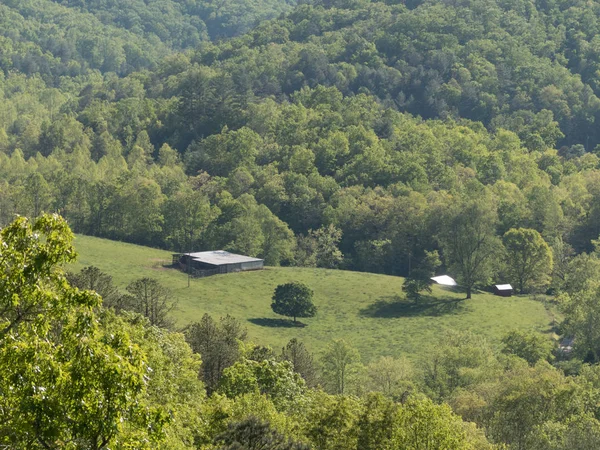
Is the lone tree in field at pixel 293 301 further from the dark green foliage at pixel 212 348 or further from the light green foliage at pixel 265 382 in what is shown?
the light green foliage at pixel 265 382

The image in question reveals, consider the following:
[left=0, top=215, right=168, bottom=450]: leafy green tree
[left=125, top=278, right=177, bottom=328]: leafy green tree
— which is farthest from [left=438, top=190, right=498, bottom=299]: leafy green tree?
[left=0, top=215, right=168, bottom=450]: leafy green tree

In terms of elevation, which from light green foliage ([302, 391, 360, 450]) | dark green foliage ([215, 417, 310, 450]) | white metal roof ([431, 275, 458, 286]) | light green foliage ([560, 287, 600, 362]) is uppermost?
dark green foliage ([215, 417, 310, 450])

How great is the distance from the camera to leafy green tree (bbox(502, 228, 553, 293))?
141m

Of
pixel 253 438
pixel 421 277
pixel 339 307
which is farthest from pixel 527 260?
pixel 253 438

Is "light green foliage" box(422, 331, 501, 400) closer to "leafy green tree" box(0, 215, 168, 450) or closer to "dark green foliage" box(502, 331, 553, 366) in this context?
"dark green foliage" box(502, 331, 553, 366)

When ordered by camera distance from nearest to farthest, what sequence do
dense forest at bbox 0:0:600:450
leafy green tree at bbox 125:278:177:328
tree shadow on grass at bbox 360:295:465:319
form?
dense forest at bbox 0:0:600:450 < leafy green tree at bbox 125:278:177:328 < tree shadow on grass at bbox 360:295:465:319

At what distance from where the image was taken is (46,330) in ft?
56.3

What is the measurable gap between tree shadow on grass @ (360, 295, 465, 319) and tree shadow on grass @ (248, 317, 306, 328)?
10763 millimetres

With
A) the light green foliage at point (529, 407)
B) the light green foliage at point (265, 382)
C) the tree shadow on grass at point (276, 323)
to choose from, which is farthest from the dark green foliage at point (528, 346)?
the light green foliage at point (265, 382)

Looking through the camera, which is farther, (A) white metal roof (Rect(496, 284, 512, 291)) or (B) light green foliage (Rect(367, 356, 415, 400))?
(A) white metal roof (Rect(496, 284, 512, 291))

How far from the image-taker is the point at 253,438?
35.5 metres

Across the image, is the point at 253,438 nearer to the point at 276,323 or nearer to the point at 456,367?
the point at 456,367

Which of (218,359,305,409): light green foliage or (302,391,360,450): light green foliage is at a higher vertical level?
(302,391,360,450): light green foliage

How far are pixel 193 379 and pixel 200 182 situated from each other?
448 feet
